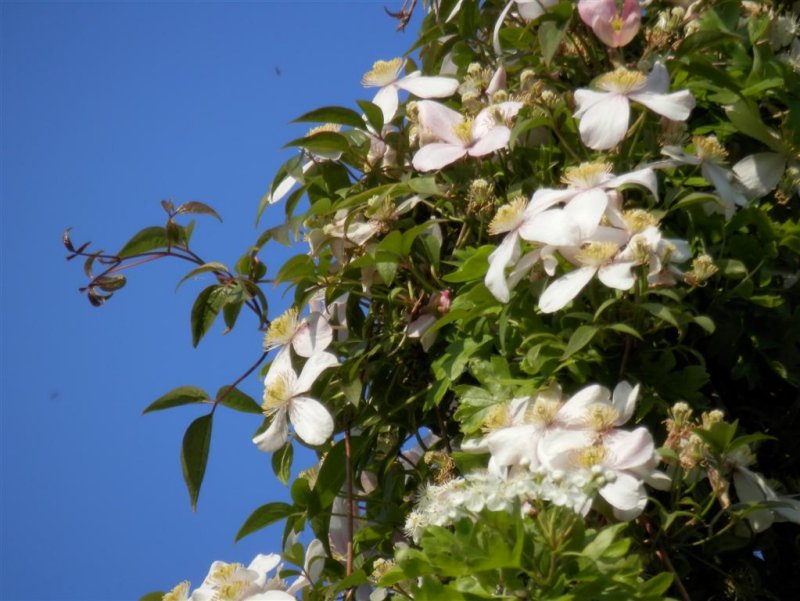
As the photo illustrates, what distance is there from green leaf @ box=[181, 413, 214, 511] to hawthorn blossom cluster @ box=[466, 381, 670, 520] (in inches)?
13.0

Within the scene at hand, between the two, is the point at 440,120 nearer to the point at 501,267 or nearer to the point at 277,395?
the point at 501,267

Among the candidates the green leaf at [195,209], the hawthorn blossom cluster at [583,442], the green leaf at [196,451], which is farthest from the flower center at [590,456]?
the green leaf at [195,209]

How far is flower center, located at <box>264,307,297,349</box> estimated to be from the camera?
49.3 inches

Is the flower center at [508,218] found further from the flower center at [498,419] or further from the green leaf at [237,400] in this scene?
the green leaf at [237,400]

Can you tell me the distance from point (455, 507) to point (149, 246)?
0.56m

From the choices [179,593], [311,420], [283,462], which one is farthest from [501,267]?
[179,593]

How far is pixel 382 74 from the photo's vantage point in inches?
53.6

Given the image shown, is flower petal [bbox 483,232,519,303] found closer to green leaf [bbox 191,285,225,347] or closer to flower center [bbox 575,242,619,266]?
flower center [bbox 575,242,619,266]

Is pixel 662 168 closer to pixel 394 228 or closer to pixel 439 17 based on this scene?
pixel 394 228

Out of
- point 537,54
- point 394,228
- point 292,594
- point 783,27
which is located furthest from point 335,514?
point 783,27

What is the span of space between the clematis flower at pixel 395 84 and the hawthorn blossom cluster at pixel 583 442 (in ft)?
1.30

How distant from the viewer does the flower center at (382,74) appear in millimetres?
1362

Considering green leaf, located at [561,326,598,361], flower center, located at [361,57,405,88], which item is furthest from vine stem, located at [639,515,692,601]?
flower center, located at [361,57,405,88]

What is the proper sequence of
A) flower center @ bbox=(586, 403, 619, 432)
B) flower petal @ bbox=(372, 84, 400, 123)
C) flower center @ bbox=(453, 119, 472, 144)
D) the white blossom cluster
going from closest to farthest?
the white blossom cluster
flower center @ bbox=(586, 403, 619, 432)
flower center @ bbox=(453, 119, 472, 144)
flower petal @ bbox=(372, 84, 400, 123)
